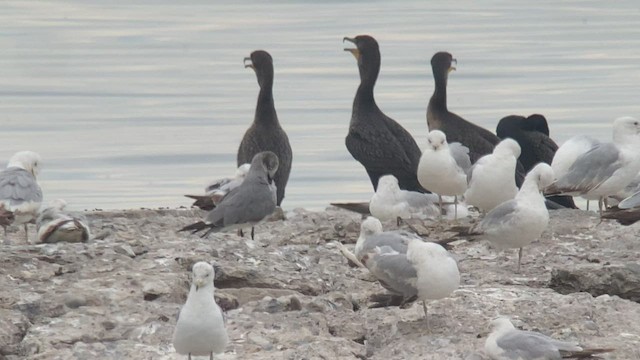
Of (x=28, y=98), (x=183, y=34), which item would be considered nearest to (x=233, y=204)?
Result: (x=28, y=98)

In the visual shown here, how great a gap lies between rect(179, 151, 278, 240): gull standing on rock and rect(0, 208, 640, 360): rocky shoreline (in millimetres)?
141

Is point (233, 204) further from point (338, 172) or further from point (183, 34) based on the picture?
point (183, 34)

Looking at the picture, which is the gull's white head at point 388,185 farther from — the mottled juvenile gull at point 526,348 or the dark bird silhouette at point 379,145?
the mottled juvenile gull at point 526,348

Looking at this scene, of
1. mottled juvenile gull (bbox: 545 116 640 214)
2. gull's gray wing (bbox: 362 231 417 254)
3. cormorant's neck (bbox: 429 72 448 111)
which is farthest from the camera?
cormorant's neck (bbox: 429 72 448 111)

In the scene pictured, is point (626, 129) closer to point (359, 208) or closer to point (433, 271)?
point (359, 208)

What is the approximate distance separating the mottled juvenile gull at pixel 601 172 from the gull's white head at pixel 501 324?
4.41m

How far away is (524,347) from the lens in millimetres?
8977

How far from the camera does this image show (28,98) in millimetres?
31109

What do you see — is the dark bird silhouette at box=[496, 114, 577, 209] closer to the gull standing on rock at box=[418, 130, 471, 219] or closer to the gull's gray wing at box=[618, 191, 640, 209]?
the gull standing on rock at box=[418, 130, 471, 219]

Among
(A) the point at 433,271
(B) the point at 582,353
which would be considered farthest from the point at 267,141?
(B) the point at 582,353

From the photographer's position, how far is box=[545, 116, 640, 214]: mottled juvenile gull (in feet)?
44.0

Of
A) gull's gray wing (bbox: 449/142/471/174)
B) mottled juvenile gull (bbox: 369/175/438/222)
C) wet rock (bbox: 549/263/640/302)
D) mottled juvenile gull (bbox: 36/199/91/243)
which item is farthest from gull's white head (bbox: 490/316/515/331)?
gull's gray wing (bbox: 449/142/471/174)

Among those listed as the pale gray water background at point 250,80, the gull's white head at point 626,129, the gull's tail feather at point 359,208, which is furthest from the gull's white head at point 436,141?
the pale gray water background at point 250,80

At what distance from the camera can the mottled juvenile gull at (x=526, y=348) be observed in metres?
8.95
